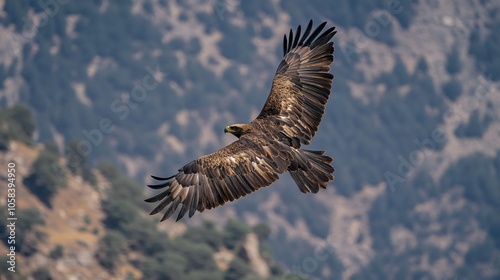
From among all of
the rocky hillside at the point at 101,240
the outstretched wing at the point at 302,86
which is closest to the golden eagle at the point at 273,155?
the outstretched wing at the point at 302,86

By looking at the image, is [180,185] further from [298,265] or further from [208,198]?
[298,265]

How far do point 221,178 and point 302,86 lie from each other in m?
4.57

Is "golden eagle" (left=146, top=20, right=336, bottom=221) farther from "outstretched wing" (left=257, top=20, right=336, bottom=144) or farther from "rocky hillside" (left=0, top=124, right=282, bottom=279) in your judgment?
"rocky hillside" (left=0, top=124, right=282, bottom=279)

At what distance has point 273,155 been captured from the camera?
27.0 meters

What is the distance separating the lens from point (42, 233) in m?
92.3

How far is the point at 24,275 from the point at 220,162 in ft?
191

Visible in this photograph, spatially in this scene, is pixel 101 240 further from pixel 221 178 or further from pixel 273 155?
pixel 221 178

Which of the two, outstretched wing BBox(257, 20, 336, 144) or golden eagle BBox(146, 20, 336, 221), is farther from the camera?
outstretched wing BBox(257, 20, 336, 144)

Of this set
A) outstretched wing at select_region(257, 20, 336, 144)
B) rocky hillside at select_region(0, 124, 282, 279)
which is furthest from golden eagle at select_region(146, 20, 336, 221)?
rocky hillside at select_region(0, 124, 282, 279)

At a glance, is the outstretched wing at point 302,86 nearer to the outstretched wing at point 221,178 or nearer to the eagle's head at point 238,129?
the eagle's head at point 238,129

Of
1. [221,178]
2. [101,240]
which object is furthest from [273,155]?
[101,240]

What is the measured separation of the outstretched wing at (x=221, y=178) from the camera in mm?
26359

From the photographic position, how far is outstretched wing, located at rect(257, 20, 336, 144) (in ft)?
95.7

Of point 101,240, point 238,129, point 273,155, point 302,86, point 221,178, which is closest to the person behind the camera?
point 221,178
